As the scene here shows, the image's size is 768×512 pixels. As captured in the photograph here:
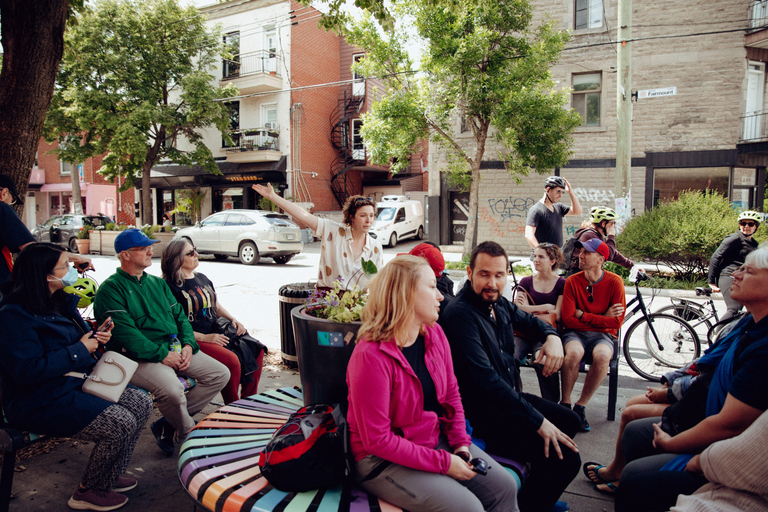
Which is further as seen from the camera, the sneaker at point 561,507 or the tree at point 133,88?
the tree at point 133,88

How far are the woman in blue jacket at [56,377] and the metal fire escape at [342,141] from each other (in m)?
25.3

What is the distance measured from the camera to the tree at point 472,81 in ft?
43.4

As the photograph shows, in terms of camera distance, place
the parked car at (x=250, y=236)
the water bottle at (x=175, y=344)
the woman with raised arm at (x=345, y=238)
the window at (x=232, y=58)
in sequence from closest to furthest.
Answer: the water bottle at (x=175, y=344)
the woman with raised arm at (x=345, y=238)
the parked car at (x=250, y=236)
the window at (x=232, y=58)

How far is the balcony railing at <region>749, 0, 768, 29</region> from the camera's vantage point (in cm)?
1517

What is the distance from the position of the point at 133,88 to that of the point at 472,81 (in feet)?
50.7

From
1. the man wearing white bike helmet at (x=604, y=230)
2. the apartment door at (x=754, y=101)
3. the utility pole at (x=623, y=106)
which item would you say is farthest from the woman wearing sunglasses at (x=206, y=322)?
the apartment door at (x=754, y=101)

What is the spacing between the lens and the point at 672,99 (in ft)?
52.5

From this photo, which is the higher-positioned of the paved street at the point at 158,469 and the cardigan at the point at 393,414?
the cardigan at the point at 393,414

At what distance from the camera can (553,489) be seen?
Answer: 98.1 inches

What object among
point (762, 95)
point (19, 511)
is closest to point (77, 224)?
point (19, 511)

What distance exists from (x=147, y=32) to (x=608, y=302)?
23.4 m

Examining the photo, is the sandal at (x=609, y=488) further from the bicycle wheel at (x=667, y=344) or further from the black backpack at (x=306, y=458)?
the bicycle wheel at (x=667, y=344)

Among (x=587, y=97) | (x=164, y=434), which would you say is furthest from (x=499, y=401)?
(x=587, y=97)

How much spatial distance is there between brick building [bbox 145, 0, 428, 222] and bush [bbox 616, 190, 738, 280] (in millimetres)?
15196
